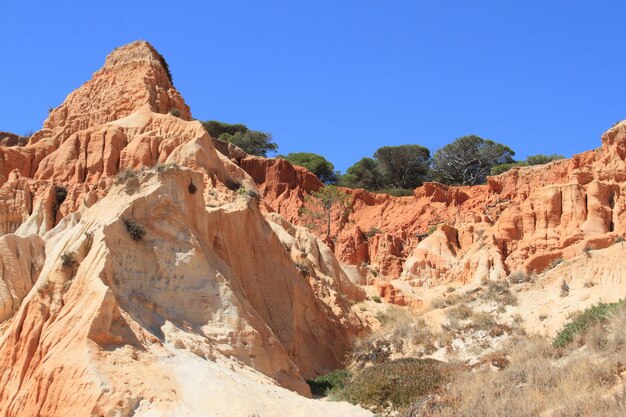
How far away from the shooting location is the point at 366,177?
2899 inches

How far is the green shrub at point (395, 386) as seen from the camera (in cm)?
1811

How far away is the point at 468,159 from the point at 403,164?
19.2 feet

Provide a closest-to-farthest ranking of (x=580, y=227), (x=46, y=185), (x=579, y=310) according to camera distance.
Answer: (x=579, y=310) < (x=46, y=185) < (x=580, y=227)

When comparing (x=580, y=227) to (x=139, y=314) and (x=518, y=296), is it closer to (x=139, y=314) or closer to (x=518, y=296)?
(x=518, y=296)

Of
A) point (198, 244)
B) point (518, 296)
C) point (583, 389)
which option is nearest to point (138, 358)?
point (198, 244)

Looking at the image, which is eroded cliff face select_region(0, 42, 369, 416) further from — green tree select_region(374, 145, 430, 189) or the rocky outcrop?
green tree select_region(374, 145, 430, 189)

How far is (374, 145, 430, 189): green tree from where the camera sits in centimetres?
7356

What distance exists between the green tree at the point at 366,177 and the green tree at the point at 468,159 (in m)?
4.81

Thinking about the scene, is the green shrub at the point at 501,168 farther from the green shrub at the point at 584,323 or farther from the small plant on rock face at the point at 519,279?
the green shrub at the point at 584,323

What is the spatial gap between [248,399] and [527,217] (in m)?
28.3

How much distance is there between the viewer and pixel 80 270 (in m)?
18.8

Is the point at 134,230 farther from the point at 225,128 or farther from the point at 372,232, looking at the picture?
the point at 225,128

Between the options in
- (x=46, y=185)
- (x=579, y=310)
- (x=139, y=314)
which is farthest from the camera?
(x=46, y=185)

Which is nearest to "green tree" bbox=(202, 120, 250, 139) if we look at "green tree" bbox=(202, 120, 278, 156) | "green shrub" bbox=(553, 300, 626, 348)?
"green tree" bbox=(202, 120, 278, 156)
